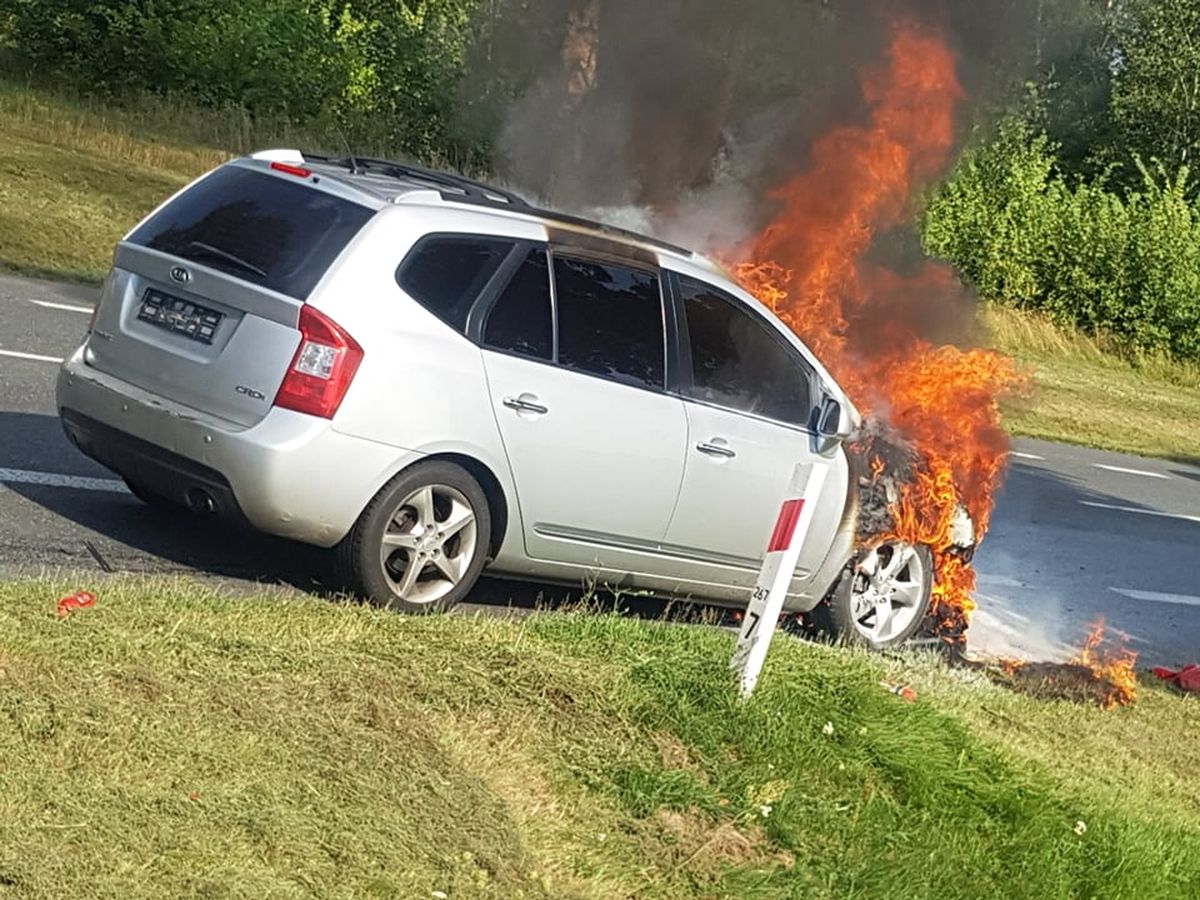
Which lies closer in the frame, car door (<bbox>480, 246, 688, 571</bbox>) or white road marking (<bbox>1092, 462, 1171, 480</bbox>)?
car door (<bbox>480, 246, 688, 571</bbox>)

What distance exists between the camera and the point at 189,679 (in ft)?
19.0

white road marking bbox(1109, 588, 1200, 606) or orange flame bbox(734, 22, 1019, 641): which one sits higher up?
orange flame bbox(734, 22, 1019, 641)

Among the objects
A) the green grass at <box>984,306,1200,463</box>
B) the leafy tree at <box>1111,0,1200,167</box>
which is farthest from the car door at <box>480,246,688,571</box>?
the leafy tree at <box>1111,0,1200,167</box>

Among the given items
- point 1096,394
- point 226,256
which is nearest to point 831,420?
point 226,256

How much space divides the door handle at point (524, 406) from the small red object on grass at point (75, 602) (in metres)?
1.91

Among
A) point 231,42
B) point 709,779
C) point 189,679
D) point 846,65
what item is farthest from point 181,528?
point 231,42

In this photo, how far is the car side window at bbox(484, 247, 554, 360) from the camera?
25.5 feet

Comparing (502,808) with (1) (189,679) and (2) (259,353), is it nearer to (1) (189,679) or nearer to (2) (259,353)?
(1) (189,679)

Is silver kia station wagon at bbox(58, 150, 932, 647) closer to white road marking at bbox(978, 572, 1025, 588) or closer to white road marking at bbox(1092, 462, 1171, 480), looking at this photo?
white road marking at bbox(978, 572, 1025, 588)

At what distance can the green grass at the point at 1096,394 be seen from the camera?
72.2ft

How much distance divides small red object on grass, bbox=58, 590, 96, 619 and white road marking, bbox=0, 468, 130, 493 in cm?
251

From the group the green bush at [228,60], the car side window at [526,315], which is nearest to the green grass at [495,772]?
the car side window at [526,315]

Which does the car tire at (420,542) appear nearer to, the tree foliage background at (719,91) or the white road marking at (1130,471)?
the tree foliage background at (719,91)

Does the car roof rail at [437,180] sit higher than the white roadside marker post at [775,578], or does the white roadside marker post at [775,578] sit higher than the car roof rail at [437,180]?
the car roof rail at [437,180]
